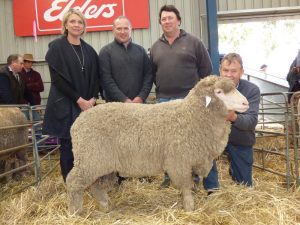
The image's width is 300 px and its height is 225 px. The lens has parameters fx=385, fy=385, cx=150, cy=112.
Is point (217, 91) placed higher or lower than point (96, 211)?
higher

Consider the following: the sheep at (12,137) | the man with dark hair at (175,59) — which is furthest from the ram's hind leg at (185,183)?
the sheep at (12,137)

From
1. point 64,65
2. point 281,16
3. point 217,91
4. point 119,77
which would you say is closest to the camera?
point 217,91

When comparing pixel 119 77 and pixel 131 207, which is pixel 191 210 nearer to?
pixel 131 207

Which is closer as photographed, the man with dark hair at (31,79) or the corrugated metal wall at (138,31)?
the man with dark hair at (31,79)

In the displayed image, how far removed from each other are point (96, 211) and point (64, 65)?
1.37m

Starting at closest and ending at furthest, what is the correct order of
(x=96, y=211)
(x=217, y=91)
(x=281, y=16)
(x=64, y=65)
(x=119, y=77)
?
(x=217, y=91) → (x=96, y=211) → (x=64, y=65) → (x=119, y=77) → (x=281, y=16)

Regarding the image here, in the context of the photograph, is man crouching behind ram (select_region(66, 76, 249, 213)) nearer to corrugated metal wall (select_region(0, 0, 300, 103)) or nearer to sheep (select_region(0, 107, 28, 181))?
sheep (select_region(0, 107, 28, 181))

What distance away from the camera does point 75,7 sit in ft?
29.1

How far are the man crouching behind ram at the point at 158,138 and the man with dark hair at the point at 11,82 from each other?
12.1ft

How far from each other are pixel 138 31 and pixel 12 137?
4.92m

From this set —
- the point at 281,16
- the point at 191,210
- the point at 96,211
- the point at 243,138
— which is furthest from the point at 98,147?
the point at 281,16

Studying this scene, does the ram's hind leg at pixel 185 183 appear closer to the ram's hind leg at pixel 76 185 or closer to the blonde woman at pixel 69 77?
the ram's hind leg at pixel 76 185

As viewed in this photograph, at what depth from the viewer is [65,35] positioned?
3.73 metres

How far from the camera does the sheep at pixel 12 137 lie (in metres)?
4.91
